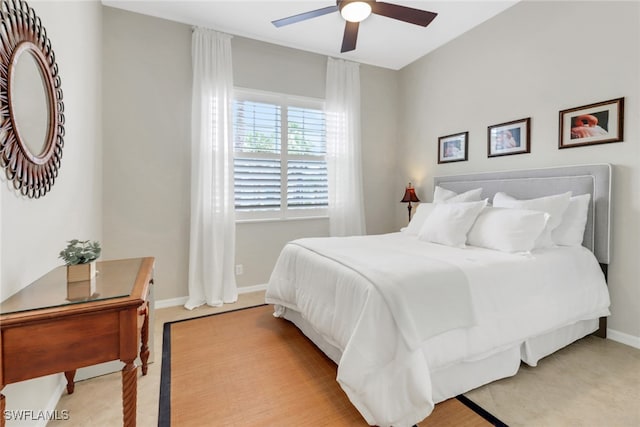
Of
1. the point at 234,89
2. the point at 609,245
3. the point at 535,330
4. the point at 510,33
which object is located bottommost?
the point at 535,330

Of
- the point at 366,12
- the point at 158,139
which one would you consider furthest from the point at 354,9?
the point at 158,139

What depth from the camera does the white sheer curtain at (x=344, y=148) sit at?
13.8 feet

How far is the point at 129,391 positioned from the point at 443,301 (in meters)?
1.58

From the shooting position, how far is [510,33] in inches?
126

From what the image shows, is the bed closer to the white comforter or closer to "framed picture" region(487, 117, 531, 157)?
the white comforter

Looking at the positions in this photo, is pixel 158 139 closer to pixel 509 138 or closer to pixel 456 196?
pixel 456 196

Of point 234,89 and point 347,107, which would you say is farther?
point 347,107

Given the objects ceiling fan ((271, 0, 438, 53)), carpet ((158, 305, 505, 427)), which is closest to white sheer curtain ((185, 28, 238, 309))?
carpet ((158, 305, 505, 427))

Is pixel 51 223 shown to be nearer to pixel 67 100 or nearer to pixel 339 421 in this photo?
pixel 67 100

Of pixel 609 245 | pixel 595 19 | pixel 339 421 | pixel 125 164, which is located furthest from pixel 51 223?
pixel 595 19

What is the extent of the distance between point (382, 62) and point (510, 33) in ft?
5.64

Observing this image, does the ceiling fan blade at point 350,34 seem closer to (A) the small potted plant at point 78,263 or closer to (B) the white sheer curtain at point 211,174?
(B) the white sheer curtain at point 211,174

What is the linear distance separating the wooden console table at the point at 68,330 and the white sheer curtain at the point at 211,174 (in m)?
1.98

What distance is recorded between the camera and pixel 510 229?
2.40 m
